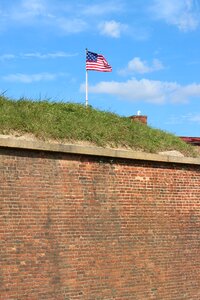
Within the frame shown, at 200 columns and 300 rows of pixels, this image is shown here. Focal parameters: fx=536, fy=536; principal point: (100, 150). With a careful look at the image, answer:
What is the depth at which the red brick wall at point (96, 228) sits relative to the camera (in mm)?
9570

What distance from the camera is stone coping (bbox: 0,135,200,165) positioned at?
9.69 meters

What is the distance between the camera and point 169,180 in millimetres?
12422

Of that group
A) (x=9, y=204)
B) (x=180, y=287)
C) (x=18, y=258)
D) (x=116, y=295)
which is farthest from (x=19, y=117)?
(x=180, y=287)

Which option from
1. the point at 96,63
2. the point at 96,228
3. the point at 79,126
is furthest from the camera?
the point at 96,63

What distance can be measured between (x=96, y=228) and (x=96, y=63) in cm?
822

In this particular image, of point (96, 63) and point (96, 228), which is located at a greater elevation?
point (96, 63)

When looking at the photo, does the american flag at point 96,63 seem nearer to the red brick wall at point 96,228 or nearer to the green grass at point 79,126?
the green grass at point 79,126

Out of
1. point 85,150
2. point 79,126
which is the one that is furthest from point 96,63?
point 85,150

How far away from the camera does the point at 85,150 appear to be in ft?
35.3

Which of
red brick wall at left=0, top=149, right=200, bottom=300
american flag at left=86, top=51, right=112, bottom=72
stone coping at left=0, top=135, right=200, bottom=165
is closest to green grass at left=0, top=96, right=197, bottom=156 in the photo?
stone coping at left=0, top=135, right=200, bottom=165

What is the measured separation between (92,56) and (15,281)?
10.1 m

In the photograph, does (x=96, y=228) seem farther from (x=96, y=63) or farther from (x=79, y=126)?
(x=96, y=63)

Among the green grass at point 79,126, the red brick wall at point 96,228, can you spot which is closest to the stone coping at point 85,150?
the red brick wall at point 96,228

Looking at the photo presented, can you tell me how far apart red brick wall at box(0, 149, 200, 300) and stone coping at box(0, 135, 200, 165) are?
157mm
